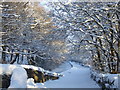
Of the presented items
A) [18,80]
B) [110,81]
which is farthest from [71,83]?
[18,80]

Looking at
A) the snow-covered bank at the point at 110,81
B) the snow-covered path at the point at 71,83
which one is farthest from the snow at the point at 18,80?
the snow-covered bank at the point at 110,81

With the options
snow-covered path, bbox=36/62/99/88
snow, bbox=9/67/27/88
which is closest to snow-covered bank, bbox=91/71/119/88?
snow-covered path, bbox=36/62/99/88

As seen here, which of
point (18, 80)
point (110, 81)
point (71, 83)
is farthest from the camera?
point (71, 83)

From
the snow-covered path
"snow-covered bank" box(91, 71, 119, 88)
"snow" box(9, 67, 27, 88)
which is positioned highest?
"snow" box(9, 67, 27, 88)

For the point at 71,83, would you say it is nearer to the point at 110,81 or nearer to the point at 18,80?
the point at 110,81

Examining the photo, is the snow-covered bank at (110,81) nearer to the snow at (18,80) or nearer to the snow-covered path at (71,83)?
the snow-covered path at (71,83)

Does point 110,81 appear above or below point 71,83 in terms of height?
above

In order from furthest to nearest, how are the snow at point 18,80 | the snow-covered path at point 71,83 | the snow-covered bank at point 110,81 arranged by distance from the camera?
1. the snow-covered path at point 71,83
2. the snow-covered bank at point 110,81
3. the snow at point 18,80

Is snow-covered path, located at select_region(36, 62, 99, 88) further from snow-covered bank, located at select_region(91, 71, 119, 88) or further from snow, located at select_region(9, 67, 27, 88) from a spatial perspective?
snow, located at select_region(9, 67, 27, 88)

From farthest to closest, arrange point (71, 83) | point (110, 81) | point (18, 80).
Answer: point (71, 83)
point (110, 81)
point (18, 80)

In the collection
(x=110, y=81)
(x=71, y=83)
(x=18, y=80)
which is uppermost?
(x=18, y=80)

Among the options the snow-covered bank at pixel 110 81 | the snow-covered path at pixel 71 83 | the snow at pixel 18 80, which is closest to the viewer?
the snow at pixel 18 80

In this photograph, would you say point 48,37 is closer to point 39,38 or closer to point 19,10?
point 39,38

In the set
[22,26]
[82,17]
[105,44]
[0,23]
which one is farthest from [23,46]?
[82,17]
